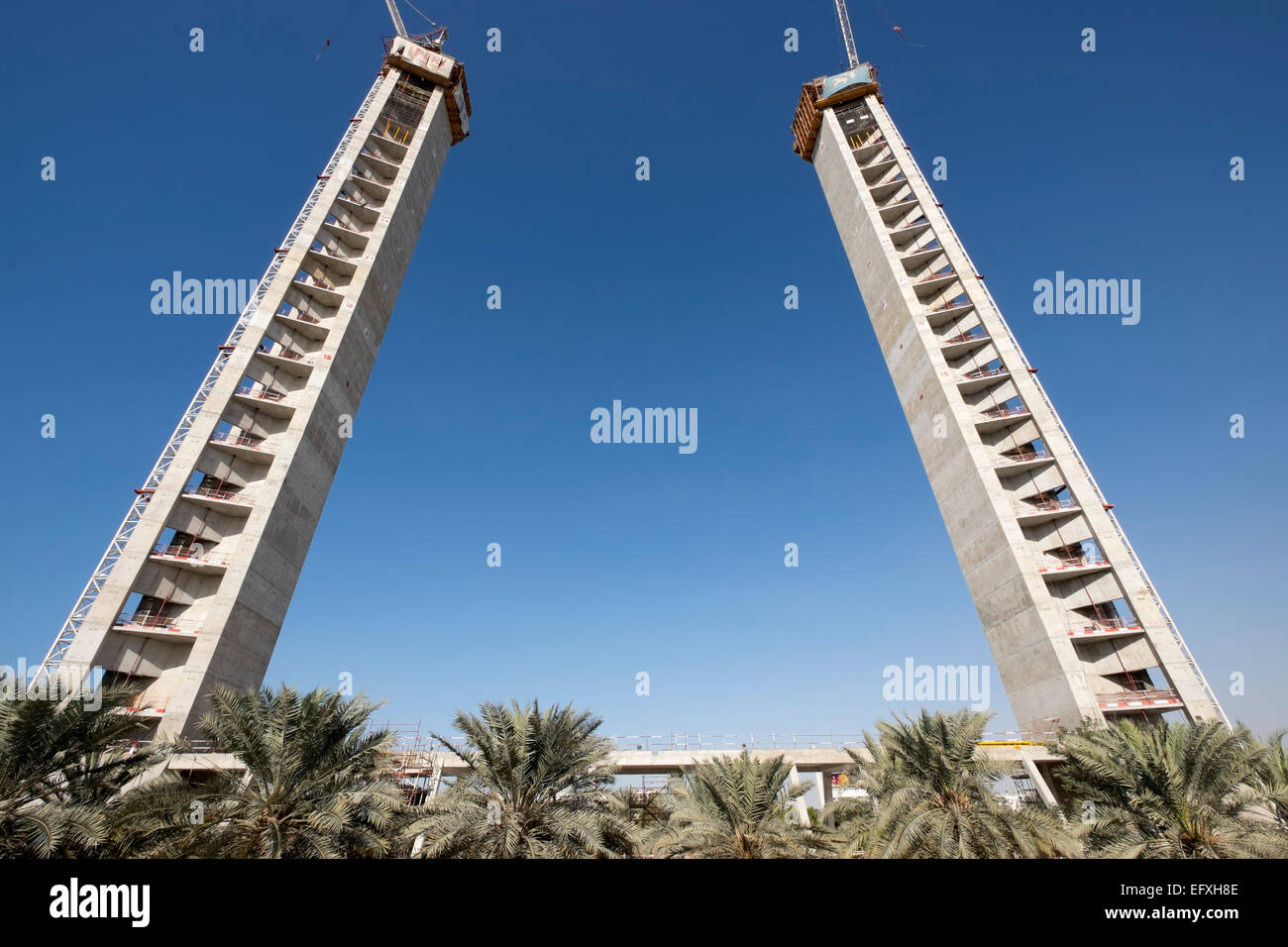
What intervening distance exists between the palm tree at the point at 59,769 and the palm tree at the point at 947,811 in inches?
710

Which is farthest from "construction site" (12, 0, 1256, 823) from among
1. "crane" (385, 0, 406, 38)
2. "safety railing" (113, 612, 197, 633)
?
"crane" (385, 0, 406, 38)

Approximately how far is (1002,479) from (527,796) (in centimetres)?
3906

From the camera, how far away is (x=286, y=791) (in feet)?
46.9

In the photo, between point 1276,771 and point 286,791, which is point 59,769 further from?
point 1276,771

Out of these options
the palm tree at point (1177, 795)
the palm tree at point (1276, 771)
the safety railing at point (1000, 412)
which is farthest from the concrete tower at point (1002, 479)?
the palm tree at point (1177, 795)

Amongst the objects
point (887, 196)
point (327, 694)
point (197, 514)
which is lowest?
point (327, 694)

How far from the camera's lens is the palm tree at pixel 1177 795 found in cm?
1470

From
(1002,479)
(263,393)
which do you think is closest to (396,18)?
(263,393)

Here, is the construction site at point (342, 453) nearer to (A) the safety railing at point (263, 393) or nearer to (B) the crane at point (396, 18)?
(A) the safety railing at point (263, 393)

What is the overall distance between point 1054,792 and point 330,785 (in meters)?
32.2

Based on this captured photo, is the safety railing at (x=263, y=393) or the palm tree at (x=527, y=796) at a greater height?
the safety railing at (x=263, y=393)
